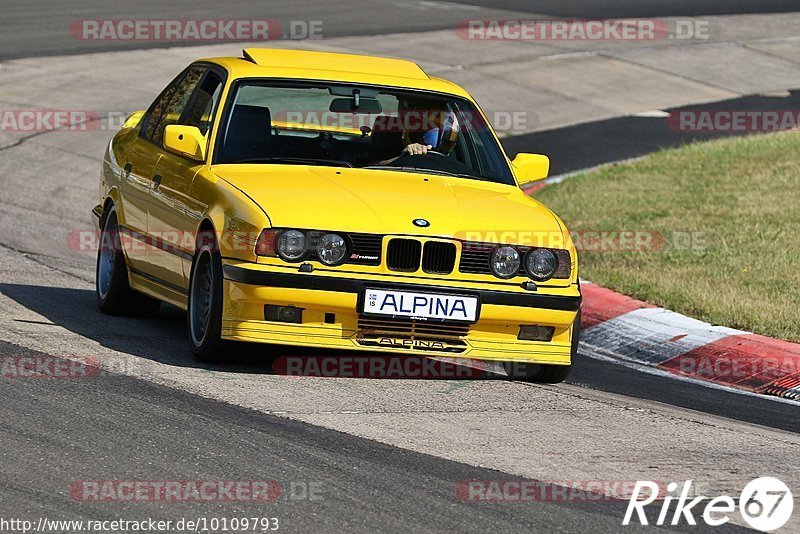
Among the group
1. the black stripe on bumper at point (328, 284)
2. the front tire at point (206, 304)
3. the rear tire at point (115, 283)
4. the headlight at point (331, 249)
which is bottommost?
the rear tire at point (115, 283)

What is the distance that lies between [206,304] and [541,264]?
1.71m

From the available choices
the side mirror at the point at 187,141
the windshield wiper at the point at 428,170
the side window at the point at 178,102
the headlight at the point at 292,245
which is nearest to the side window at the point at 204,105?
the side window at the point at 178,102

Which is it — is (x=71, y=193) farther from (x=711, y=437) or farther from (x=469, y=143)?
(x=711, y=437)

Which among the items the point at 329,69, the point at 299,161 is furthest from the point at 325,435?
the point at 329,69

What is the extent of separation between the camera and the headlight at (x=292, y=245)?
7242mm

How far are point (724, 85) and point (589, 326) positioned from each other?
13.8 metres

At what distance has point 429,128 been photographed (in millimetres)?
8781

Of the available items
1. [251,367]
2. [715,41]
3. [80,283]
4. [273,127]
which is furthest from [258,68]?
[715,41]

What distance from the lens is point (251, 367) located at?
25.0 ft

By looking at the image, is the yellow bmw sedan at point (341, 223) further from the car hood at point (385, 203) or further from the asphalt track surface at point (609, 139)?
the asphalt track surface at point (609, 139)

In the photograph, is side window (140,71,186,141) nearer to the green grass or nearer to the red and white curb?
the red and white curb

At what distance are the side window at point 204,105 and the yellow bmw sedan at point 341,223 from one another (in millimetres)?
18

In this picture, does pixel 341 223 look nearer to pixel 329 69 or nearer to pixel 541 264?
pixel 541 264

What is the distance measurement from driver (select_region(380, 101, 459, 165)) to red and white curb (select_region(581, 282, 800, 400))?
5.48 feet
